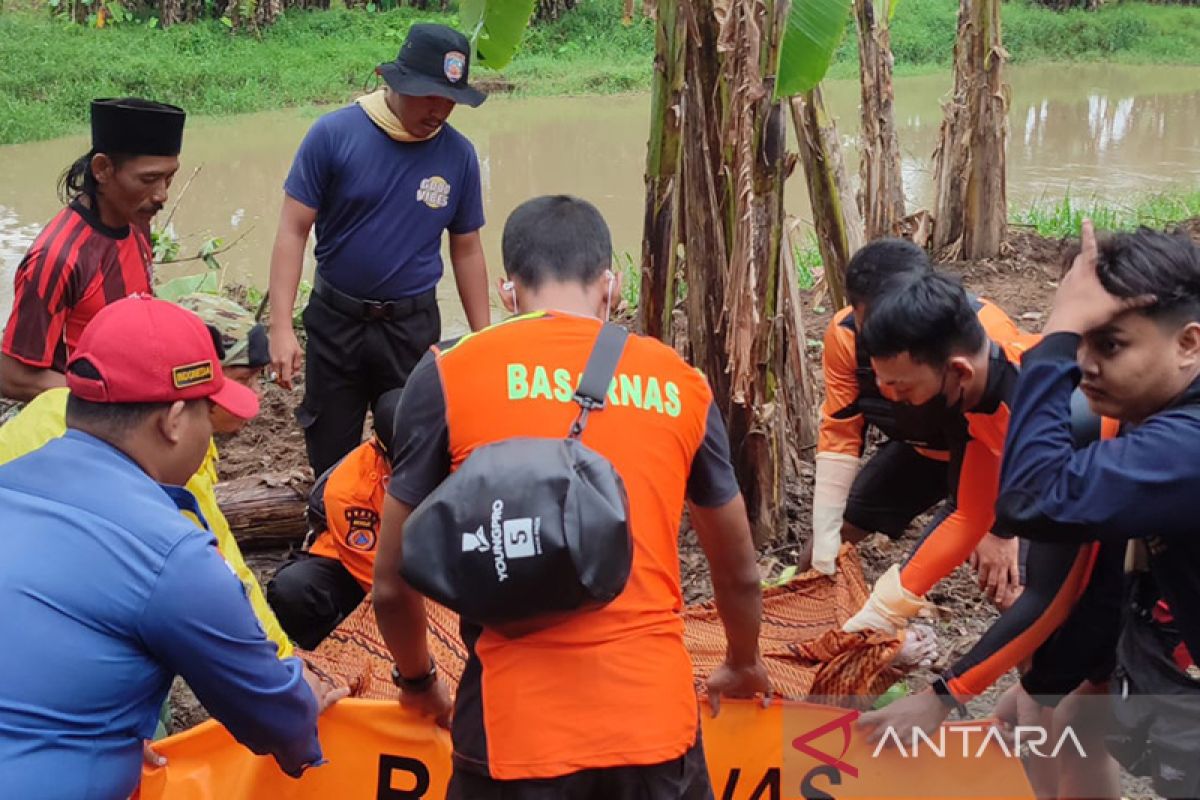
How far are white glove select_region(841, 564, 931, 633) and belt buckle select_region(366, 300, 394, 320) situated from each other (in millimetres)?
1955

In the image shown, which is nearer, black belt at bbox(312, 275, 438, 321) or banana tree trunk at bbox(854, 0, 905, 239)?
black belt at bbox(312, 275, 438, 321)

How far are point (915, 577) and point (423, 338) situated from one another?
1.99 m

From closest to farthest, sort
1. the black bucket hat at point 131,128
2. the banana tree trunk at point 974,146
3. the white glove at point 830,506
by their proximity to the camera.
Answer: the black bucket hat at point 131,128 < the white glove at point 830,506 < the banana tree trunk at point 974,146

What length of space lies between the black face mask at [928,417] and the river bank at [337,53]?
13.0 metres

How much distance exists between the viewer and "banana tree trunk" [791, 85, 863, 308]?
4.37m

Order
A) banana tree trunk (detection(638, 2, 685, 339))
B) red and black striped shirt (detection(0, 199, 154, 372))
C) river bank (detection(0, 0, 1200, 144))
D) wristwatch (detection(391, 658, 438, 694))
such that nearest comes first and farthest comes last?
wristwatch (detection(391, 658, 438, 694)) < red and black striped shirt (detection(0, 199, 154, 372)) < banana tree trunk (detection(638, 2, 685, 339)) < river bank (detection(0, 0, 1200, 144))

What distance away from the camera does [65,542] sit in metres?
1.75

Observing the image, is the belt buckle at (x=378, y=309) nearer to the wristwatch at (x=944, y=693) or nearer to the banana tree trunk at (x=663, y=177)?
the banana tree trunk at (x=663, y=177)

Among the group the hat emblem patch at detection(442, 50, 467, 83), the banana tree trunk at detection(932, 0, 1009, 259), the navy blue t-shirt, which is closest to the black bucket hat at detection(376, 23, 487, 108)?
the hat emblem patch at detection(442, 50, 467, 83)

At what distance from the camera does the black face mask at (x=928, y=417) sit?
9.37 feet

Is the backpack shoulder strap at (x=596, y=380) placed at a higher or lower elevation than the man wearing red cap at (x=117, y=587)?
higher

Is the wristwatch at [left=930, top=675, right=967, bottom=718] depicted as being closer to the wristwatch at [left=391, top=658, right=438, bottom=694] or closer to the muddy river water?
the wristwatch at [left=391, top=658, right=438, bottom=694]

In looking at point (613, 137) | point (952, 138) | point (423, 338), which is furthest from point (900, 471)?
point (613, 137)

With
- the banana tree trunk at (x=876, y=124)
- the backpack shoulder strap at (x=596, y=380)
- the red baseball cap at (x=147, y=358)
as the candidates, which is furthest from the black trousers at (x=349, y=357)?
the banana tree trunk at (x=876, y=124)
